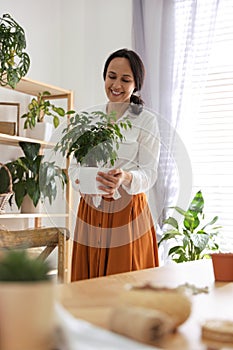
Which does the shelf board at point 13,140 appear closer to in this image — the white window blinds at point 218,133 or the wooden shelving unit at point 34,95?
the wooden shelving unit at point 34,95

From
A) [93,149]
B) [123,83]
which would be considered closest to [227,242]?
[123,83]

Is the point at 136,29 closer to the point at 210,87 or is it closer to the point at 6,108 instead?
the point at 210,87

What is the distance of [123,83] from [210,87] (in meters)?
1.70

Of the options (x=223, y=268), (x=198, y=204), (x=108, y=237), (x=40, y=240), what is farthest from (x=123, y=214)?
(x=198, y=204)

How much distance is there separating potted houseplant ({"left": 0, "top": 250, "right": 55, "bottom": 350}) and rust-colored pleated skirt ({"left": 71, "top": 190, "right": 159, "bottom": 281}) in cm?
162

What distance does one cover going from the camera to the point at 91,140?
Answer: 1986 millimetres

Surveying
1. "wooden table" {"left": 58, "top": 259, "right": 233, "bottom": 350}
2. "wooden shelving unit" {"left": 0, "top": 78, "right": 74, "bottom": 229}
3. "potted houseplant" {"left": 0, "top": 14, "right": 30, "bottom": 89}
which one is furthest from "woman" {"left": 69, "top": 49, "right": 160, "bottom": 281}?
"wooden shelving unit" {"left": 0, "top": 78, "right": 74, "bottom": 229}

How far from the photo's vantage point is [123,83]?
7.70ft

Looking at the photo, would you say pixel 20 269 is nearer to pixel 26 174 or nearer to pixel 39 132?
pixel 26 174

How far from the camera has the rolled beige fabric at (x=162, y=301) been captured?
731 mm

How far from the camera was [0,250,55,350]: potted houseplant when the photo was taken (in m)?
0.53

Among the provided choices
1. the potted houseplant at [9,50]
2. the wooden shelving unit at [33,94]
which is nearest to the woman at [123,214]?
the potted houseplant at [9,50]

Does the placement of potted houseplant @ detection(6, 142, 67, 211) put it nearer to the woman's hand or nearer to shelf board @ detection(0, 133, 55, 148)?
shelf board @ detection(0, 133, 55, 148)

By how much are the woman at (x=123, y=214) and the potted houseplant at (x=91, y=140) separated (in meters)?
0.04
